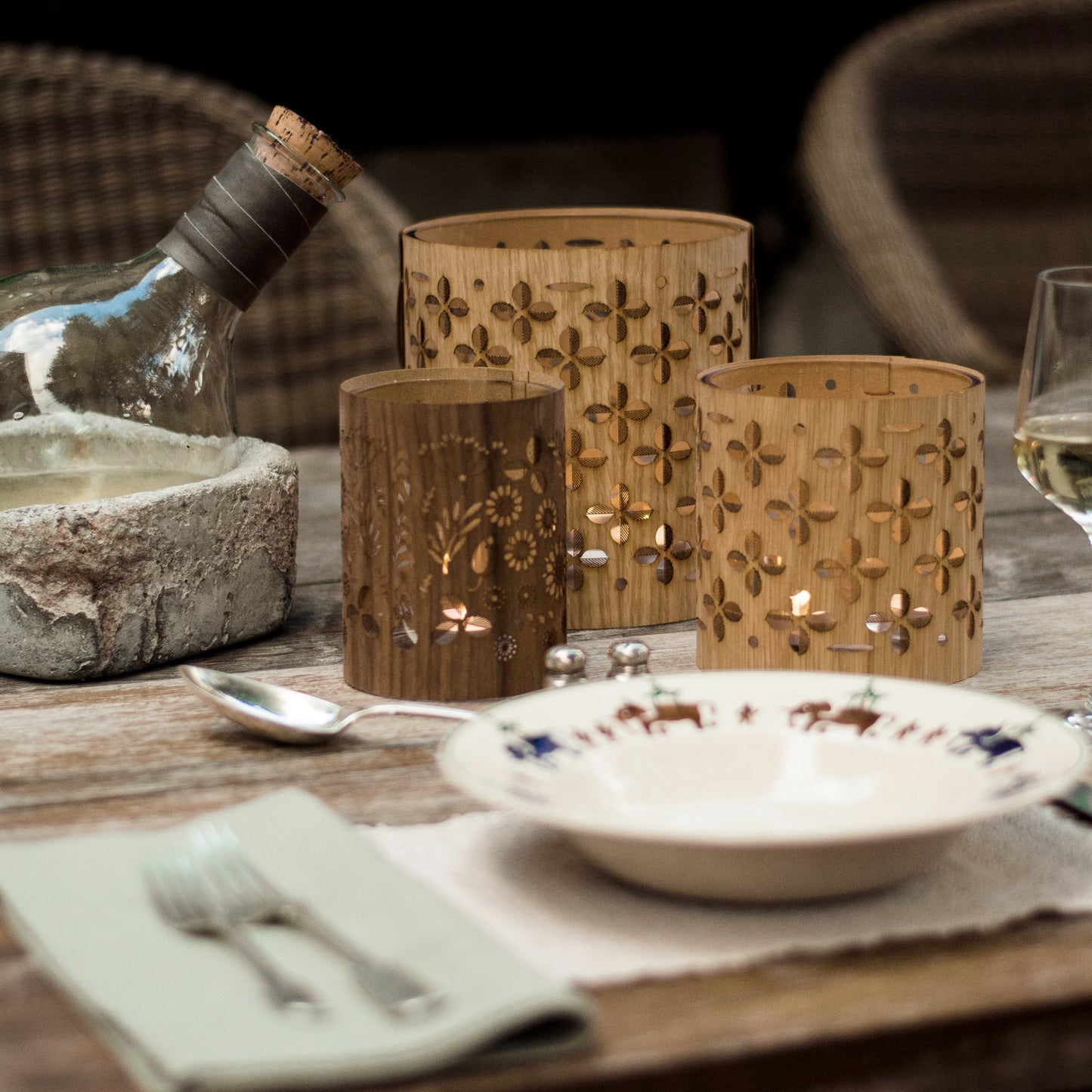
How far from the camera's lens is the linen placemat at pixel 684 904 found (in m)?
0.53

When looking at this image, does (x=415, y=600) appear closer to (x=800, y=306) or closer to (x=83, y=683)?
(x=83, y=683)

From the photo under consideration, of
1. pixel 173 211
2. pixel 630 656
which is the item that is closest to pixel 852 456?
pixel 630 656

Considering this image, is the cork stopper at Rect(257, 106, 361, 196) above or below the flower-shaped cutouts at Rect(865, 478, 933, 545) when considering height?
above

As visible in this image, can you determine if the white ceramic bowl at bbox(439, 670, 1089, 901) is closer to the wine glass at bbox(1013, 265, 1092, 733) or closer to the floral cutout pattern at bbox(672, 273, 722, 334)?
the wine glass at bbox(1013, 265, 1092, 733)

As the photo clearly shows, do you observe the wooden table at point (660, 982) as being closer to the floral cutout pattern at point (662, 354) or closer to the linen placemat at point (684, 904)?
the linen placemat at point (684, 904)

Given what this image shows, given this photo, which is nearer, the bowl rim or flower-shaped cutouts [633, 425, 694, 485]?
the bowl rim

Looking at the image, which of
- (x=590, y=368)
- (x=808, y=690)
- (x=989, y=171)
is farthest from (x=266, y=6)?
(x=808, y=690)


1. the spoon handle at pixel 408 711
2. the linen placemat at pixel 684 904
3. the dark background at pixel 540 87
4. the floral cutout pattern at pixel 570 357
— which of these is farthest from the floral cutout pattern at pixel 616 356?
the dark background at pixel 540 87

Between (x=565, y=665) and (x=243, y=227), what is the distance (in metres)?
0.28

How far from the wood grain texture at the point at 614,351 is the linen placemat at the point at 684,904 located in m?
0.31

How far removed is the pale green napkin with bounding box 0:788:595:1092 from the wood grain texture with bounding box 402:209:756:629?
0.34 m

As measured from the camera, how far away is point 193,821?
2.05ft

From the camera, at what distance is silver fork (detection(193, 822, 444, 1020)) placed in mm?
479

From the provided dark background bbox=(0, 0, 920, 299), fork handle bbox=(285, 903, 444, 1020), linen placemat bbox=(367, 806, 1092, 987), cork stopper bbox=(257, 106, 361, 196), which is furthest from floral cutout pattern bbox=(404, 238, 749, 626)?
dark background bbox=(0, 0, 920, 299)
